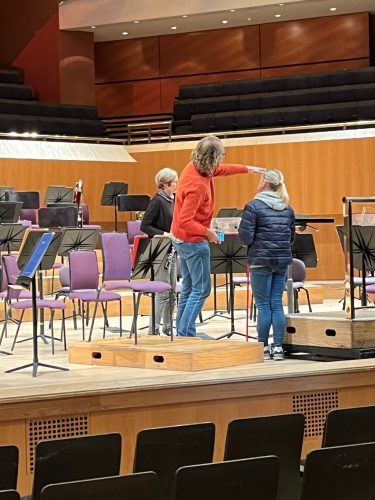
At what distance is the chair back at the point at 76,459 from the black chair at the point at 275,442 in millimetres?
379

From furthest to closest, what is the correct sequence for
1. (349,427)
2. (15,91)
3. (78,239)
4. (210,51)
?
(210,51) < (15,91) < (78,239) < (349,427)

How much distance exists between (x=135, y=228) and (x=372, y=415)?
7.01m

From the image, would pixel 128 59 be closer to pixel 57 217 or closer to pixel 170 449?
pixel 57 217

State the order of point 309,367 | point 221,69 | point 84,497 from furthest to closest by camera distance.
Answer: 1. point 221,69
2. point 309,367
3. point 84,497

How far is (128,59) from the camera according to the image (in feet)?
58.9

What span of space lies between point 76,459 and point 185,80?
15.3 m

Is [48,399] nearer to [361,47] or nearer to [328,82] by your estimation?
[328,82]

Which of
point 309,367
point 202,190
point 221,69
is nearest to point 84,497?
point 309,367

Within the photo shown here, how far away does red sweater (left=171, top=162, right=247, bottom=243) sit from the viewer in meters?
5.61

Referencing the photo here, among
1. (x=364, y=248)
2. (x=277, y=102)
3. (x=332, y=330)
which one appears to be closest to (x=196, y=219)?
(x=332, y=330)

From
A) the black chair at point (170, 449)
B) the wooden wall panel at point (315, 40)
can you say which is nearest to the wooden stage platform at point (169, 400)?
the black chair at point (170, 449)

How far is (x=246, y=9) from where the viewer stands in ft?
50.9

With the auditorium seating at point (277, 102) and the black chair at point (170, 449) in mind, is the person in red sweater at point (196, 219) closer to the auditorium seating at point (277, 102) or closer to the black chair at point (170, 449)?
the black chair at point (170, 449)

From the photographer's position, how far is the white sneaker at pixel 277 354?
17.6 feet
